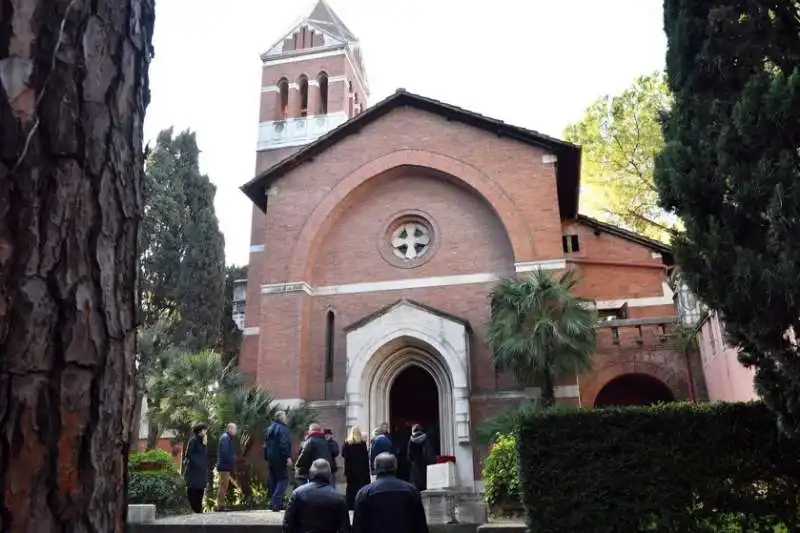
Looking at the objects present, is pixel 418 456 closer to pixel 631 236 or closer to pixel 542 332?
pixel 542 332

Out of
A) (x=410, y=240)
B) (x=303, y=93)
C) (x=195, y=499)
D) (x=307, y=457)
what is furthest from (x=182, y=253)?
(x=307, y=457)

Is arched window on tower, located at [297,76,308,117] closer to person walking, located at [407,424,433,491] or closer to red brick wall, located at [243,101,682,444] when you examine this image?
red brick wall, located at [243,101,682,444]

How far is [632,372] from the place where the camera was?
1770 centimetres

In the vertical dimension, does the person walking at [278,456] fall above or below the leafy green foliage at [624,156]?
below

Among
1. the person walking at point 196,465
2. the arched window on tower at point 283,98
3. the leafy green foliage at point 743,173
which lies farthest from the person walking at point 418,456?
the arched window on tower at point 283,98

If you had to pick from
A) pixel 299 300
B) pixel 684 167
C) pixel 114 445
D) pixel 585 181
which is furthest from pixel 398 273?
pixel 114 445

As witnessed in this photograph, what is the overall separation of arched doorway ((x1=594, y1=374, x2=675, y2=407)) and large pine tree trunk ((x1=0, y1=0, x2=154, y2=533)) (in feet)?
61.0

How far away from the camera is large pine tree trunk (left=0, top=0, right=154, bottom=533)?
137 cm

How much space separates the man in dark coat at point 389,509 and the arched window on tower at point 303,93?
2829 cm

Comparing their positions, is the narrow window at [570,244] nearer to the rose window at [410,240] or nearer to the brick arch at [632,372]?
the brick arch at [632,372]

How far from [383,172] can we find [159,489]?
1100 cm

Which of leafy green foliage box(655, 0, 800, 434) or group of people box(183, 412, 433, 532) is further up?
leafy green foliage box(655, 0, 800, 434)

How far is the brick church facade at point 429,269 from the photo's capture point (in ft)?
57.4

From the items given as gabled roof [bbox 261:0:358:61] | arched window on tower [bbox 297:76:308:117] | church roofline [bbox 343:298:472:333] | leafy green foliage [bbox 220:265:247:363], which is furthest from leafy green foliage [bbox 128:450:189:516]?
gabled roof [bbox 261:0:358:61]
